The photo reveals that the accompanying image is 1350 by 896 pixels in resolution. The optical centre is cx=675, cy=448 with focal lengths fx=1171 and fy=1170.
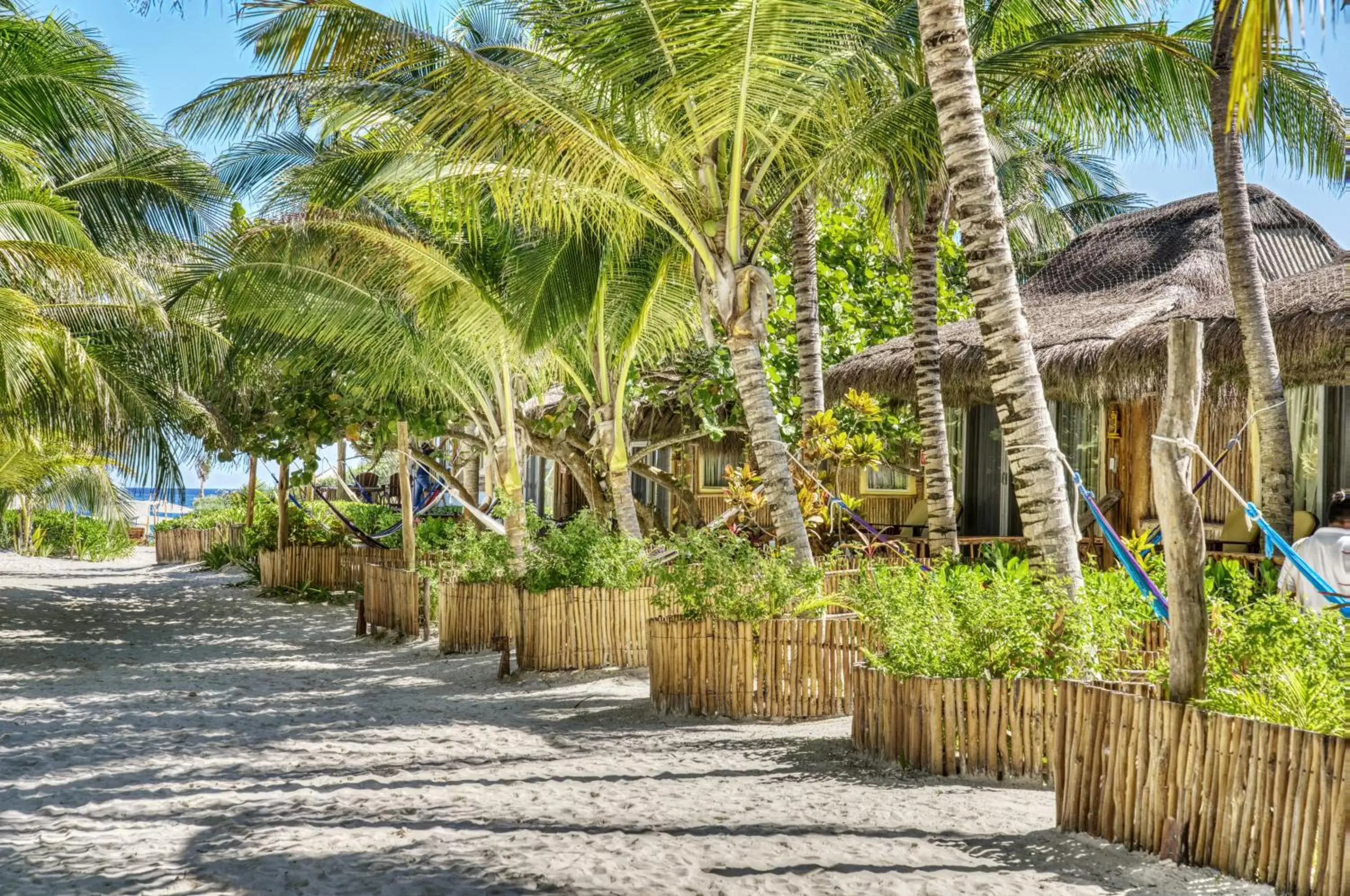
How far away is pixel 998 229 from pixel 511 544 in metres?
5.97

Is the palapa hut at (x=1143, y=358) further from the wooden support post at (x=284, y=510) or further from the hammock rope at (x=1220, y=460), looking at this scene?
the wooden support post at (x=284, y=510)

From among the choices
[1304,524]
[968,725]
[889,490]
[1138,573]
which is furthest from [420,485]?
[1138,573]

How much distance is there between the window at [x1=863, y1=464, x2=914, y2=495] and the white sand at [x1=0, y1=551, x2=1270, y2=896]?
24.6 feet

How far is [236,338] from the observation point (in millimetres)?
12094

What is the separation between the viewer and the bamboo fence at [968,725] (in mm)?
4723

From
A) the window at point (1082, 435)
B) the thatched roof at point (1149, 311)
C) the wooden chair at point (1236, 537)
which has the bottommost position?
the wooden chair at point (1236, 537)

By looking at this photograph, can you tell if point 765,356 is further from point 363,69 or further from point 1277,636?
point 1277,636

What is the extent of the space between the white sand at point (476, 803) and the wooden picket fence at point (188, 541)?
1275 cm

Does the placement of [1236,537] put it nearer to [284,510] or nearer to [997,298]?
[997,298]

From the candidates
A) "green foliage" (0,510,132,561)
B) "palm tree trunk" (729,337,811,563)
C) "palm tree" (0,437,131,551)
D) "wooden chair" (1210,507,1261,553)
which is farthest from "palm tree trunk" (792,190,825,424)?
"green foliage" (0,510,132,561)

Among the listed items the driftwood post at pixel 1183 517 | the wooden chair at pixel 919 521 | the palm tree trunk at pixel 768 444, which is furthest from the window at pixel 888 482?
the driftwood post at pixel 1183 517

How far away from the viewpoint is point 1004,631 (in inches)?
193

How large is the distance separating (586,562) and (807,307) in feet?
9.47

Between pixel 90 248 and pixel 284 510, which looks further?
pixel 284 510
